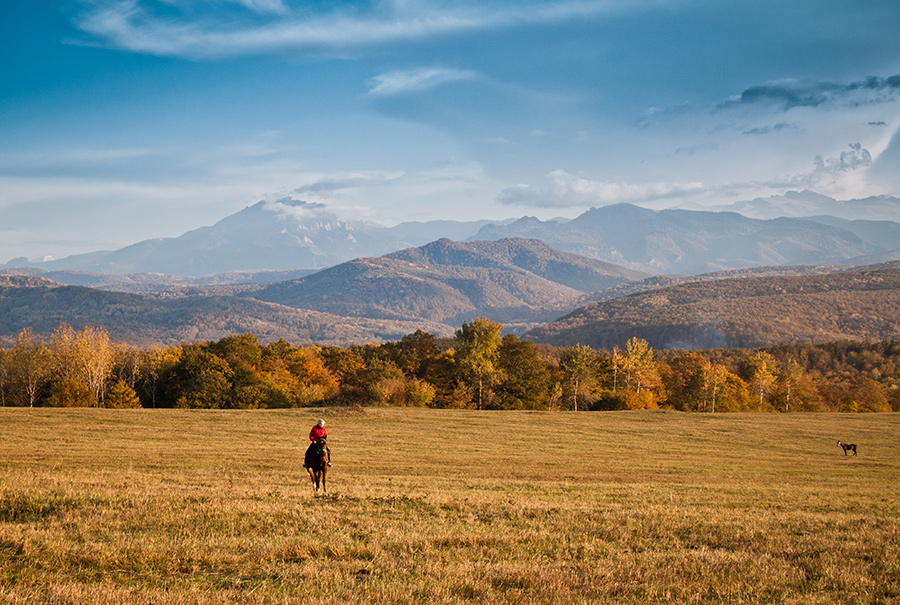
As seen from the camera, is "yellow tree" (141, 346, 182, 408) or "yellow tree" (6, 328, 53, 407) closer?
"yellow tree" (6, 328, 53, 407)

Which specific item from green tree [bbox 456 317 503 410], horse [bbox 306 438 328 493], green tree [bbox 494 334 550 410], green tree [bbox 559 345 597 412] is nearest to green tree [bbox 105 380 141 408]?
green tree [bbox 456 317 503 410]

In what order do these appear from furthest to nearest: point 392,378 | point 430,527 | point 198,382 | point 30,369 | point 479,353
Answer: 1. point 479,353
2. point 392,378
3. point 198,382
4. point 30,369
5. point 430,527

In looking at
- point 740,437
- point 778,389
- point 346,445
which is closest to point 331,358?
point 346,445

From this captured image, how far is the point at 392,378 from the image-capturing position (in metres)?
69.1

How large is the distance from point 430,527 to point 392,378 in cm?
5804

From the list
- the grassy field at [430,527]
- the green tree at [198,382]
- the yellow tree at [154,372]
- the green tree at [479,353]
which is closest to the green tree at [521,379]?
the green tree at [479,353]

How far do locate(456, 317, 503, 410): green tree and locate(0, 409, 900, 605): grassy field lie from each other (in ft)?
128

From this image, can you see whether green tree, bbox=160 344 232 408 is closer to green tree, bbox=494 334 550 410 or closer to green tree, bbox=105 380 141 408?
green tree, bbox=105 380 141 408

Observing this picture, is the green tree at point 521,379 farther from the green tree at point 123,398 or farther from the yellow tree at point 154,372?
the green tree at point 123,398

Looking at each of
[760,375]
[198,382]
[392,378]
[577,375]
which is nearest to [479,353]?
[392,378]

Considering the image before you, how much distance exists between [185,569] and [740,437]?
44.2m

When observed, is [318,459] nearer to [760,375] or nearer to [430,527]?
[430,527]

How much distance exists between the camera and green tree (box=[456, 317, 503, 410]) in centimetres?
7044

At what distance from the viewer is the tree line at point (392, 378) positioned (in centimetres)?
6053
